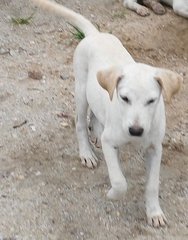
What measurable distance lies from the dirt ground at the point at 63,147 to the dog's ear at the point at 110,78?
0.81m

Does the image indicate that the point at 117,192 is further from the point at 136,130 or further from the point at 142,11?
the point at 142,11

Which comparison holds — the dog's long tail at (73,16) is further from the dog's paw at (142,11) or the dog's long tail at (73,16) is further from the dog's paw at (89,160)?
the dog's paw at (142,11)

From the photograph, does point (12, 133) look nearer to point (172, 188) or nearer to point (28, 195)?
point (28, 195)

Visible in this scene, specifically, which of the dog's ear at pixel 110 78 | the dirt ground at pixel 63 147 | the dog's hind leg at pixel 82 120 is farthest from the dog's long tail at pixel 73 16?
the dog's ear at pixel 110 78

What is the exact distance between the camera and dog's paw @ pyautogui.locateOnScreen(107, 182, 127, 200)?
381 cm

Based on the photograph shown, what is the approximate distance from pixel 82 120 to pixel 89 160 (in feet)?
0.85

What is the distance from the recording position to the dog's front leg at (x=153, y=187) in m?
3.86

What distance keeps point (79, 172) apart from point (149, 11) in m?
2.72

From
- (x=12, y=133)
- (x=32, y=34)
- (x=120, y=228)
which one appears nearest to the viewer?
(x=120, y=228)

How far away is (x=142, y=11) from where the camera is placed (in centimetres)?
659

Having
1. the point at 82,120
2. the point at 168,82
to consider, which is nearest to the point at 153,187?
the point at 168,82

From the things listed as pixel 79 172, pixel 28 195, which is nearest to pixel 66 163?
pixel 79 172

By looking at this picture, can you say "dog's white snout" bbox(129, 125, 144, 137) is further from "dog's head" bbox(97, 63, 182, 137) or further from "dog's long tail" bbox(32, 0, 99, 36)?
"dog's long tail" bbox(32, 0, 99, 36)

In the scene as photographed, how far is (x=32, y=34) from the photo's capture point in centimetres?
626
